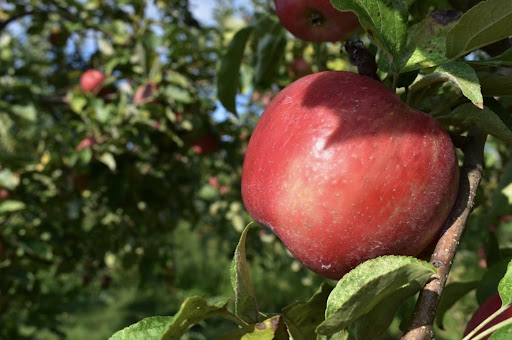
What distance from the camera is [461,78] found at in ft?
1.62

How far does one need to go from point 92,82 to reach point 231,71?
1.45 meters

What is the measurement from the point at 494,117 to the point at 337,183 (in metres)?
0.18

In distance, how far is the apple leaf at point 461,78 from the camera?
470mm

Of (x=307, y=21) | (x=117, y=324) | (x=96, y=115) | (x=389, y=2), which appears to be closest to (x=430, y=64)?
(x=389, y=2)

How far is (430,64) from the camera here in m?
0.57

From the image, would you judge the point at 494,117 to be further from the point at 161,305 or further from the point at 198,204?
the point at 161,305

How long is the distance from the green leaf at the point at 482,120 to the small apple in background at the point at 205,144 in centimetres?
166

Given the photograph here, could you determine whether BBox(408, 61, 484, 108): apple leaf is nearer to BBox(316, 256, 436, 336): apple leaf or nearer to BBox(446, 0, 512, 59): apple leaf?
BBox(446, 0, 512, 59): apple leaf

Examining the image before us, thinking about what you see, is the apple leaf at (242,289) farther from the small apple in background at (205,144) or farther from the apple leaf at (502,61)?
the small apple in background at (205,144)

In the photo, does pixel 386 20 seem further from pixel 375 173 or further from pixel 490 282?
pixel 490 282

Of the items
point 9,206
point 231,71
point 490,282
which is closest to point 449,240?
point 490,282

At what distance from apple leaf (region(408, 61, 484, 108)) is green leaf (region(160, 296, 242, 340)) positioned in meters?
0.30

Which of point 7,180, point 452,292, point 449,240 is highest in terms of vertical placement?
point 449,240

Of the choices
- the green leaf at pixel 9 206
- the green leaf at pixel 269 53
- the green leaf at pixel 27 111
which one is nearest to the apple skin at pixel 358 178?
the green leaf at pixel 269 53
